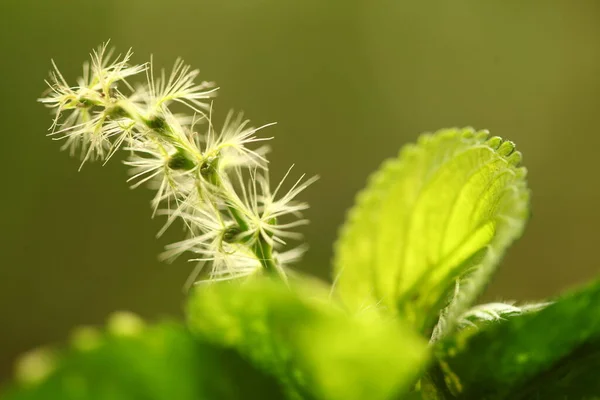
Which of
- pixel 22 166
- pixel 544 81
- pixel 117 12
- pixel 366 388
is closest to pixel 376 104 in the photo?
pixel 544 81


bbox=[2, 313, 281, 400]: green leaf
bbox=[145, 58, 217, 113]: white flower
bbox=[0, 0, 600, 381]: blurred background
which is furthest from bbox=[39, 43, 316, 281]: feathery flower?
bbox=[0, 0, 600, 381]: blurred background

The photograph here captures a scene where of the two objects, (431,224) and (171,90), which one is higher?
(171,90)

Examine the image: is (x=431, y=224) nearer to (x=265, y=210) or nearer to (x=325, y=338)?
(x=265, y=210)

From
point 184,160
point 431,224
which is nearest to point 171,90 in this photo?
point 184,160

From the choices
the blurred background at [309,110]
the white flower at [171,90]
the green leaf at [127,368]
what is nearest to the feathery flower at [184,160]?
the white flower at [171,90]

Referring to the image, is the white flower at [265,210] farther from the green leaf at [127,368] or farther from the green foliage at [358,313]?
the green leaf at [127,368]
